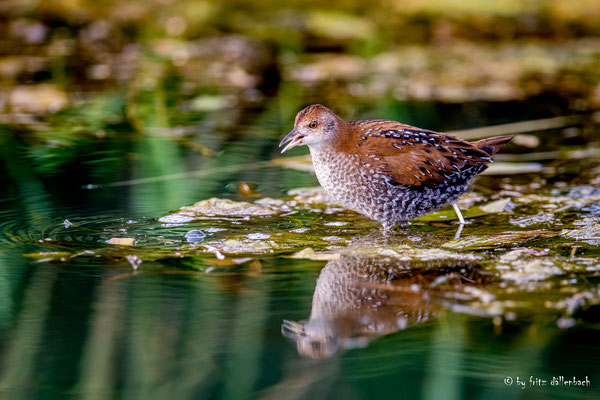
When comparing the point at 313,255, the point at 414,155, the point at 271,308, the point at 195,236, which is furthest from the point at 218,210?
the point at 271,308

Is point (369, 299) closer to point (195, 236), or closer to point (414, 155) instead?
point (195, 236)

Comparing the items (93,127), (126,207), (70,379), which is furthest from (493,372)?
(93,127)

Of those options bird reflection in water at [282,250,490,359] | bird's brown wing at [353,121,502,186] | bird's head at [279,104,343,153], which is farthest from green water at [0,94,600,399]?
bird's head at [279,104,343,153]

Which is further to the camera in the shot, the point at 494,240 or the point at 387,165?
the point at 387,165

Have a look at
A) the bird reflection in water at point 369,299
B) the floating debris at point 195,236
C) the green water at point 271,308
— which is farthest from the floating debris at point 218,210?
the bird reflection in water at point 369,299

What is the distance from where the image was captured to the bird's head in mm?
4961

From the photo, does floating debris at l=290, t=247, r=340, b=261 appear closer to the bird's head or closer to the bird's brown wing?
the bird's brown wing

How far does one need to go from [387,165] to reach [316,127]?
1.66ft

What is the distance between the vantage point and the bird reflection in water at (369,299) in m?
3.28

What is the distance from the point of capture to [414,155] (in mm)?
4930

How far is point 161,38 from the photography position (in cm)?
1104

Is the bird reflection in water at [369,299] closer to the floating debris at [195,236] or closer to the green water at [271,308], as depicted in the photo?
the green water at [271,308]

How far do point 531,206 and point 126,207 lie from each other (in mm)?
2589

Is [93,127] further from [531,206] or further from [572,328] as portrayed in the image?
[572,328]
